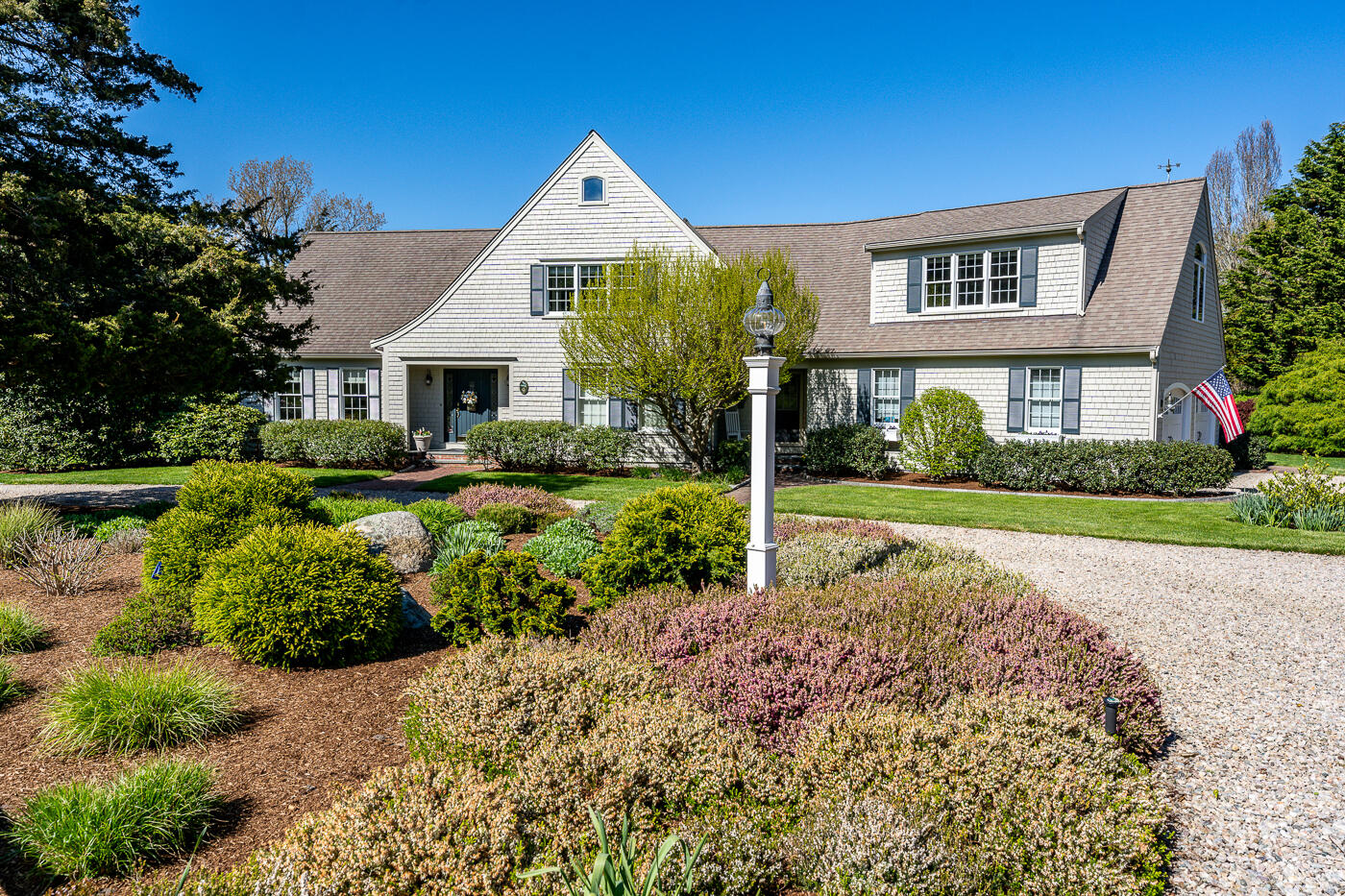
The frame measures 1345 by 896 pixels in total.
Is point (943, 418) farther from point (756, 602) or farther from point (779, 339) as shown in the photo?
point (756, 602)

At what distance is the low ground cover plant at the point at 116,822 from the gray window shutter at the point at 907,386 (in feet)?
55.6

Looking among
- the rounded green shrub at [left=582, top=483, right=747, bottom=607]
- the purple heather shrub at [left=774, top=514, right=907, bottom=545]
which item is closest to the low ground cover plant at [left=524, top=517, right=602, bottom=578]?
the rounded green shrub at [left=582, top=483, right=747, bottom=607]

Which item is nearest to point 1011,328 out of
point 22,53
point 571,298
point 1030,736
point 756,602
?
point 571,298

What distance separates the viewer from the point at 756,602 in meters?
5.54

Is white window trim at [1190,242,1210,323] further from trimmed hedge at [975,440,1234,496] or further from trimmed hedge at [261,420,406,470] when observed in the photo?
trimmed hedge at [261,420,406,470]

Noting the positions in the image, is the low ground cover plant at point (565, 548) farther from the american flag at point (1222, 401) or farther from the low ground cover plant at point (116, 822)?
the american flag at point (1222, 401)

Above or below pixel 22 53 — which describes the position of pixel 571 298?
below

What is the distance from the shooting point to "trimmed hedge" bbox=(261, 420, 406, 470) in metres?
19.0

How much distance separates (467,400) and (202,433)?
261 inches

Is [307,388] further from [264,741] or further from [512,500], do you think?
[264,741]

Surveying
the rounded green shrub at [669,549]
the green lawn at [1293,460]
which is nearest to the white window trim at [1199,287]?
the green lawn at [1293,460]

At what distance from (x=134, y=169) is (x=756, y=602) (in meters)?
12.5

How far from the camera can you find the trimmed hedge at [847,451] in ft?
59.3

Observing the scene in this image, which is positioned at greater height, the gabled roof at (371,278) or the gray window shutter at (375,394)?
the gabled roof at (371,278)
